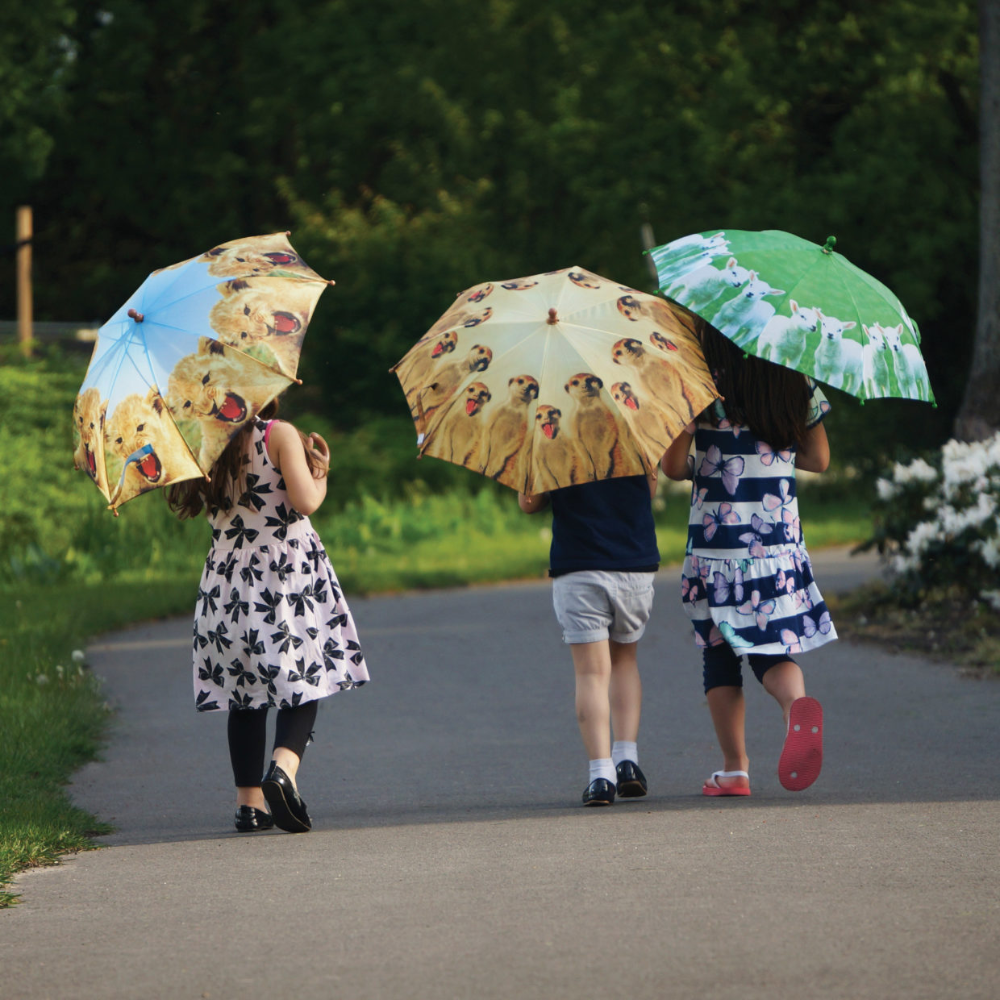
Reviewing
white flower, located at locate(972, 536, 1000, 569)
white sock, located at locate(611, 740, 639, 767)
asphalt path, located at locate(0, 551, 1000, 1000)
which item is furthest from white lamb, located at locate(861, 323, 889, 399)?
white flower, located at locate(972, 536, 1000, 569)

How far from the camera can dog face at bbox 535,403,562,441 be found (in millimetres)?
5016

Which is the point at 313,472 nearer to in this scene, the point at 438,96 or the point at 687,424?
the point at 687,424

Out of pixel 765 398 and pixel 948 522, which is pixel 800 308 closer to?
pixel 765 398

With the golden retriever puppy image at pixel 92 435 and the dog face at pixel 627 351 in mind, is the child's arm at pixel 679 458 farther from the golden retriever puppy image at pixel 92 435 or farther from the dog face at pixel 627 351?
the golden retriever puppy image at pixel 92 435

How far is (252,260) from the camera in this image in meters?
5.16

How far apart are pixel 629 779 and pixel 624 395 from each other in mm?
1362

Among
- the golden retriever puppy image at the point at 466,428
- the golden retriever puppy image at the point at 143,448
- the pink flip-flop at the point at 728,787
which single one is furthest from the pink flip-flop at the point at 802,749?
the golden retriever puppy image at the point at 143,448

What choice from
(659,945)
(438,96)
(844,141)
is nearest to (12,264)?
(438,96)

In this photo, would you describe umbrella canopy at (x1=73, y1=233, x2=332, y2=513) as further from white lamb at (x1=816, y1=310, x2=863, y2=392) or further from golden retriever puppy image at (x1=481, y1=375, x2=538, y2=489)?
white lamb at (x1=816, y1=310, x2=863, y2=392)

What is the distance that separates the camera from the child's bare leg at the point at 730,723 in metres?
5.46

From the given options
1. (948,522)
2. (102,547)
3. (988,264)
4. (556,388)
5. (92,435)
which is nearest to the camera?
(92,435)

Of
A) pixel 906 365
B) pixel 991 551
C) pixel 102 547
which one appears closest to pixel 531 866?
pixel 906 365

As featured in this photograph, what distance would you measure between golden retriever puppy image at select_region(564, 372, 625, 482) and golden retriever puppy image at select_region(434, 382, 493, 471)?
0.98ft

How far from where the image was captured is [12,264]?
31438mm
